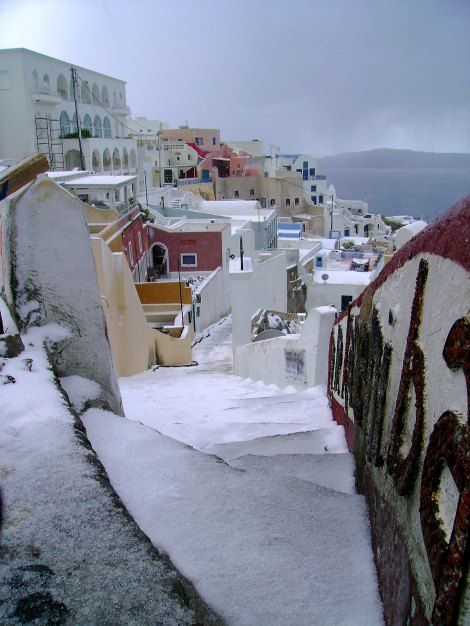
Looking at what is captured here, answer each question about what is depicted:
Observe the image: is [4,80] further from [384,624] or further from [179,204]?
[384,624]

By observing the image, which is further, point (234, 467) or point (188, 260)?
point (188, 260)

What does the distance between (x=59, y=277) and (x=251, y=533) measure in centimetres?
231

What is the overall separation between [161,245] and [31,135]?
10.9 meters

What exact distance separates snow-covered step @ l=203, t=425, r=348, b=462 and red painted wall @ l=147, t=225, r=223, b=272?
19.7 metres

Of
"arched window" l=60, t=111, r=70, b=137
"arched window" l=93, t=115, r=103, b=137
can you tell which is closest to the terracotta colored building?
"arched window" l=60, t=111, r=70, b=137

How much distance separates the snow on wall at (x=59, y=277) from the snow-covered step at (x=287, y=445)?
Answer: 0.79 m

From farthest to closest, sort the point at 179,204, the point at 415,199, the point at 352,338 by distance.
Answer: the point at 415,199
the point at 179,204
the point at 352,338

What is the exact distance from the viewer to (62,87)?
1299 inches

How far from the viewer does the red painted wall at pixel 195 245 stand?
23438 mm

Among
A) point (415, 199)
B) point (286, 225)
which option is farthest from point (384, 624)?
point (415, 199)

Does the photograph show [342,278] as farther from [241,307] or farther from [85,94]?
[85,94]

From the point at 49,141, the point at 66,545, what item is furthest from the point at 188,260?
the point at 66,545

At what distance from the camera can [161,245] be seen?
23969 mm

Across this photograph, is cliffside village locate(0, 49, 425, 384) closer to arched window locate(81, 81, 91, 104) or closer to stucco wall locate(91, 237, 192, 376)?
stucco wall locate(91, 237, 192, 376)
